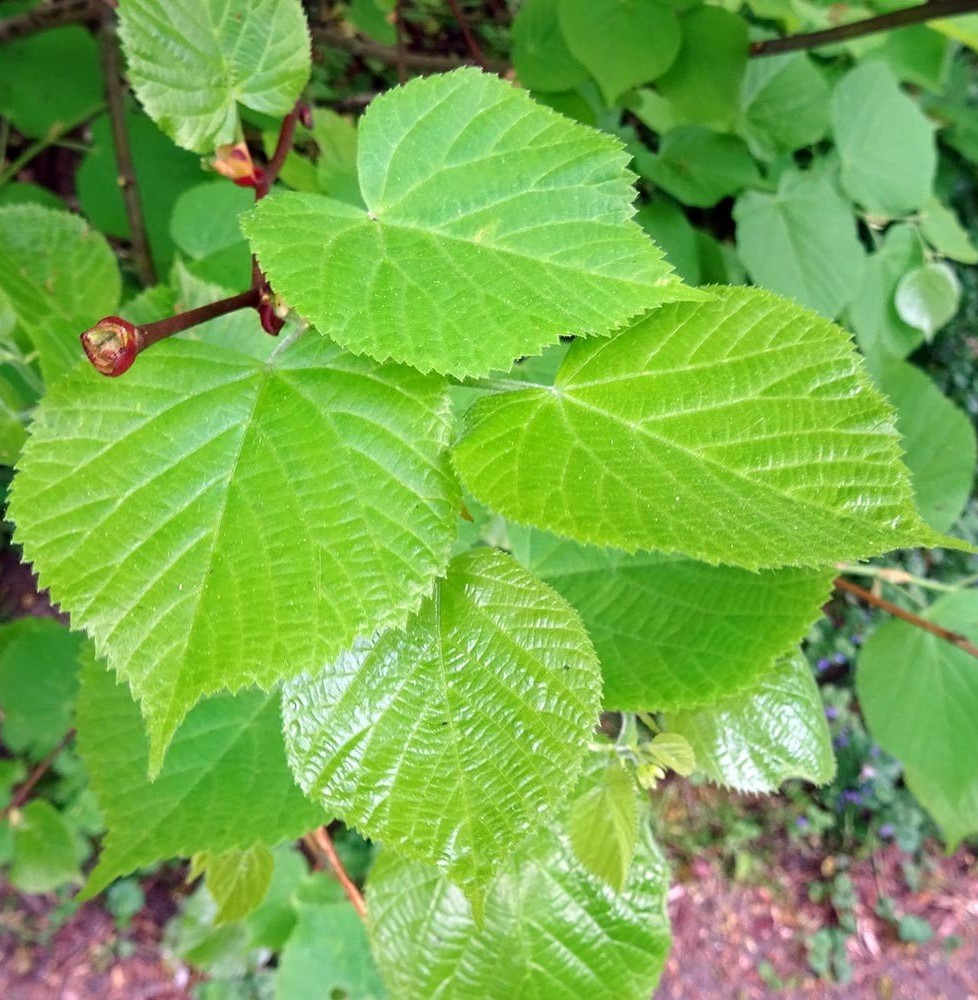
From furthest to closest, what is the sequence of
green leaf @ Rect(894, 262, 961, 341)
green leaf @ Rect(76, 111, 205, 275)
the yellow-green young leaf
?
green leaf @ Rect(894, 262, 961, 341)
green leaf @ Rect(76, 111, 205, 275)
the yellow-green young leaf

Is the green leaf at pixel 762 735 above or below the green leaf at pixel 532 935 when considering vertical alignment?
above

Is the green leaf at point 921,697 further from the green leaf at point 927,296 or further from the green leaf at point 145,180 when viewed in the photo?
the green leaf at point 145,180

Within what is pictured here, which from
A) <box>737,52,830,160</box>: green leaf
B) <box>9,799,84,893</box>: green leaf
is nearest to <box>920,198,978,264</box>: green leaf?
<box>737,52,830,160</box>: green leaf

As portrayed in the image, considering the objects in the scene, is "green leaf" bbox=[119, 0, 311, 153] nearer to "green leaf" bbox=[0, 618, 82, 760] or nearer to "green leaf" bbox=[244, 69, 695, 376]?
"green leaf" bbox=[244, 69, 695, 376]

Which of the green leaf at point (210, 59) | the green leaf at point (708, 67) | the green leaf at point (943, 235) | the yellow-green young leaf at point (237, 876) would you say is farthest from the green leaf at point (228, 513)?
the green leaf at point (943, 235)

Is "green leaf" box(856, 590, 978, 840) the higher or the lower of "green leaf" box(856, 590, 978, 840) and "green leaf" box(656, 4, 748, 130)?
the lower

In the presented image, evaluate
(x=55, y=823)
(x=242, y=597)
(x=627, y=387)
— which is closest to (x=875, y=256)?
(x=627, y=387)

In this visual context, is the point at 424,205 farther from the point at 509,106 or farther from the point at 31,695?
the point at 31,695
